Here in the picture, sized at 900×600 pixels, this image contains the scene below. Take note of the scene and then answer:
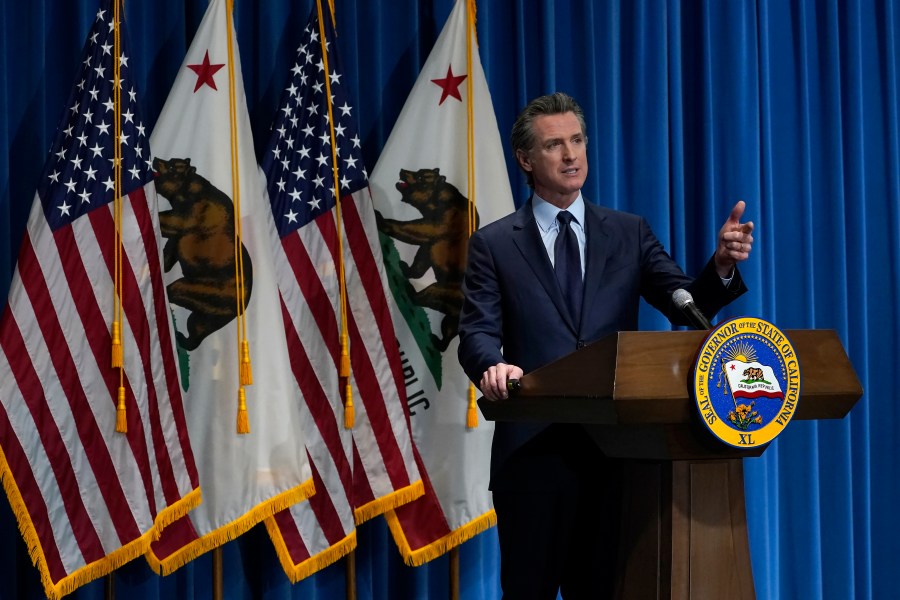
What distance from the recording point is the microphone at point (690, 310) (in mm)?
1863

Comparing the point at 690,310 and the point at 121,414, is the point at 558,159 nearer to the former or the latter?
the point at 690,310

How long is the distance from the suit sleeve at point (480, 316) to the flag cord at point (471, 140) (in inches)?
Answer: 39.8

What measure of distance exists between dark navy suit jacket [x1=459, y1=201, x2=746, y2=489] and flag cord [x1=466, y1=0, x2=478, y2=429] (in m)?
1.00

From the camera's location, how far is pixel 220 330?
3189 mm

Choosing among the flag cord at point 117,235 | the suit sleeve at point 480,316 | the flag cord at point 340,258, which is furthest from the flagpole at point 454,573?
the suit sleeve at point 480,316

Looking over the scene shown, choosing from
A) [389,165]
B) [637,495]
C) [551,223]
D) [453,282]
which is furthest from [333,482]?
[637,495]

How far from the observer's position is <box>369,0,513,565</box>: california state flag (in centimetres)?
342

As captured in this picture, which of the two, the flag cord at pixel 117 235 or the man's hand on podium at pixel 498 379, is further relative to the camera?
the flag cord at pixel 117 235

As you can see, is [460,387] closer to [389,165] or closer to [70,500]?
[389,165]

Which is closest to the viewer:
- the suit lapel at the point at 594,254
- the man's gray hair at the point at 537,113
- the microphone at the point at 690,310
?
the microphone at the point at 690,310

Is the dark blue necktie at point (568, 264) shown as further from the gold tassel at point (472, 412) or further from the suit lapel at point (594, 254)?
the gold tassel at point (472, 412)

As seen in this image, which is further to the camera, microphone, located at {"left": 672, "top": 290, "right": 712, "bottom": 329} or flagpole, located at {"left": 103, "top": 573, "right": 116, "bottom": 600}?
flagpole, located at {"left": 103, "top": 573, "right": 116, "bottom": 600}

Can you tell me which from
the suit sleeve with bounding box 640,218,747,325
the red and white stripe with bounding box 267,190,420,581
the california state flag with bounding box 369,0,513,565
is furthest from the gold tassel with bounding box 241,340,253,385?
the suit sleeve with bounding box 640,218,747,325

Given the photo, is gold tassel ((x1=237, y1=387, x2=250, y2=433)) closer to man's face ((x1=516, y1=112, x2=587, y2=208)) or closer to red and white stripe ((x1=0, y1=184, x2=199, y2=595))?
red and white stripe ((x1=0, y1=184, x2=199, y2=595))
